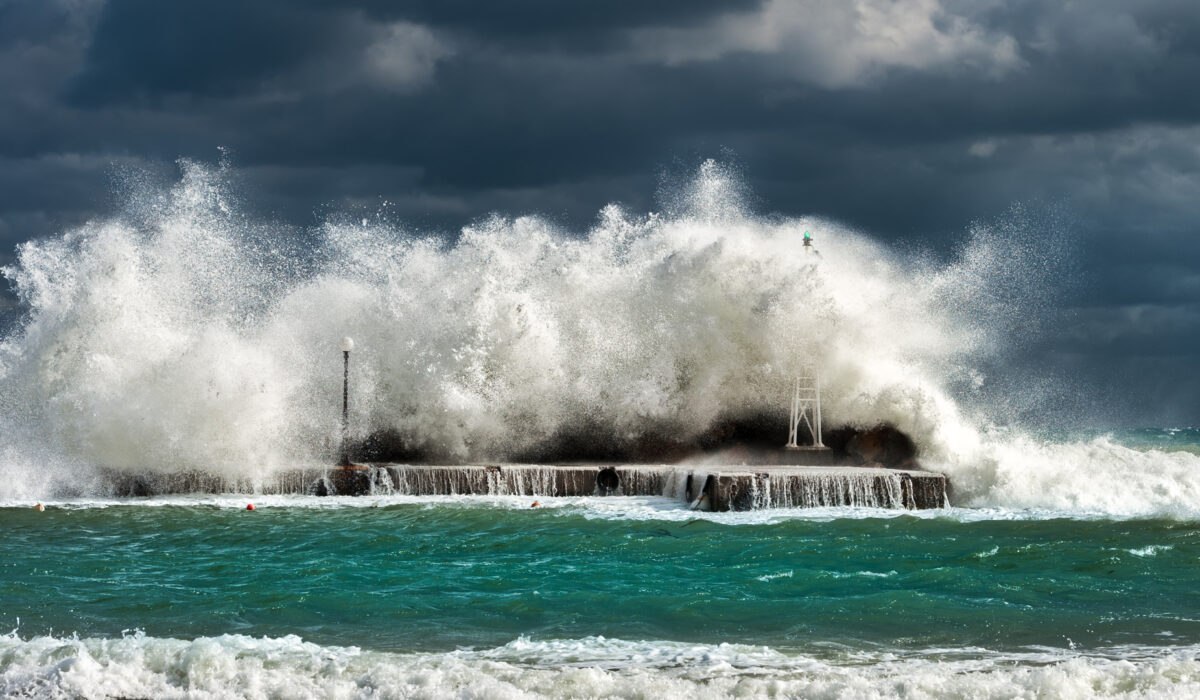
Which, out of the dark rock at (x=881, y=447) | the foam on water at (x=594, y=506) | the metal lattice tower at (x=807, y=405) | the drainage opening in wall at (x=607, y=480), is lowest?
the foam on water at (x=594, y=506)

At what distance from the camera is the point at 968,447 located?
1702cm

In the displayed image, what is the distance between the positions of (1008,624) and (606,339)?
12.1 meters

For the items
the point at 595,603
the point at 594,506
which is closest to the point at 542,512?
the point at 594,506

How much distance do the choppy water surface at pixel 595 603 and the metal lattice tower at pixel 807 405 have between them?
3.77 metres

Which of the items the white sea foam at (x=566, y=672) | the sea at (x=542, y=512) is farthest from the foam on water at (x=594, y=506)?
the white sea foam at (x=566, y=672)

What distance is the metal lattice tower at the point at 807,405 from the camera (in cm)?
1752

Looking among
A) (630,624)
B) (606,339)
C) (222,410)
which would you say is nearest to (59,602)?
(630,624)

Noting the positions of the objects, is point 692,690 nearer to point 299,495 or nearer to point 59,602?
point 59,602

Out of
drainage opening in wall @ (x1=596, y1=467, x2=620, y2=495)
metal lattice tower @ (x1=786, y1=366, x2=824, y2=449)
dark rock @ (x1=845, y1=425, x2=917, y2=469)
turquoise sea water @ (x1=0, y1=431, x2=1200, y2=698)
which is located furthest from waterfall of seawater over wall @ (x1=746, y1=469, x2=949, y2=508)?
dark rock @ (x1=845, y1=425, x2=917, y2=469)

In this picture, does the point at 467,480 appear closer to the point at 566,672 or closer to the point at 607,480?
the point at 607,480

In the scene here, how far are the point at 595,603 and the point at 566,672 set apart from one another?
2.10 m

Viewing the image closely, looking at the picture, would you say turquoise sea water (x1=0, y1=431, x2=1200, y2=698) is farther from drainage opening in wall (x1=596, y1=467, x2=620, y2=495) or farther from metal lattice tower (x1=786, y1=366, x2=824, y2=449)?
metal lattice tower (x1=786, y1=366, x2=824, y2=449)

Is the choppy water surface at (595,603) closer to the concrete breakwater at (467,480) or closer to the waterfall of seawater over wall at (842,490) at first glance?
the waterfall of seawater over wall at (842,490)

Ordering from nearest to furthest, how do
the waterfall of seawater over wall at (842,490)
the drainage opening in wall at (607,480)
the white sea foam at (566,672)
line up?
the white sea foam at (566,672) < the waterfall of seawater over wall at (842,490) < the drainage opening in wall at (607,480)
